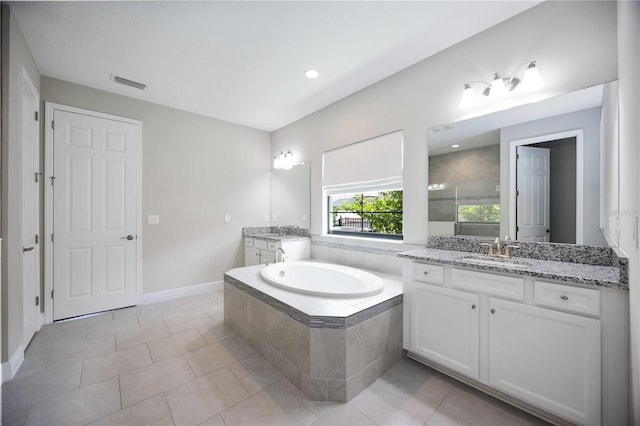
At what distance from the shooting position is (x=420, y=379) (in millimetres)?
A: 1887

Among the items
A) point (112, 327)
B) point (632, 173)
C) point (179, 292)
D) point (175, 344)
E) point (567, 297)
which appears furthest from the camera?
point (179, 292)

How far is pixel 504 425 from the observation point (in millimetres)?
1482

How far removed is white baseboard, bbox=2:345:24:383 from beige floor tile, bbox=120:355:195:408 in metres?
0.74

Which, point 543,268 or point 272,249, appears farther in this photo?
point 272,249

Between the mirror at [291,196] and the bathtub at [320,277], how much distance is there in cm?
99

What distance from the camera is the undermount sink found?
1.65 meters

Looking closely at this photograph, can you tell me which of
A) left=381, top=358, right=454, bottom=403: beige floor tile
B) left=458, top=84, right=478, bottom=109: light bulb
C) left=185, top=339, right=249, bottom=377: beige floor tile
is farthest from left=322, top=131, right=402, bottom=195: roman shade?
left=185, top=339, right=249, bottom=377: beige floor tile

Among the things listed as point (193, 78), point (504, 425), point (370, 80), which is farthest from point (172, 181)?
point (504, 425)

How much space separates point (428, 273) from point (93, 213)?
11.9ft

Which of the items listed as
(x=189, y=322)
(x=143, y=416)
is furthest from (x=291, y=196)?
(x=143, y=416)

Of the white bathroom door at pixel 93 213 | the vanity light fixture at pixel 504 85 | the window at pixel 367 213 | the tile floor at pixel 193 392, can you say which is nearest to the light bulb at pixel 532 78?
the vanity light fixture at pixel 504 85

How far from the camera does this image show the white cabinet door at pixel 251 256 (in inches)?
157

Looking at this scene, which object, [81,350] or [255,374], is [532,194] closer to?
[255,374]

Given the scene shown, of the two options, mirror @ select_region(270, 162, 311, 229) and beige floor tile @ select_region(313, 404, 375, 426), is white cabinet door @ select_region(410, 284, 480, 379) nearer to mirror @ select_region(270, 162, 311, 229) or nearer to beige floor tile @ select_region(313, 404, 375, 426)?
beige floor tile @ select_region(313, 404, 375, 426)
